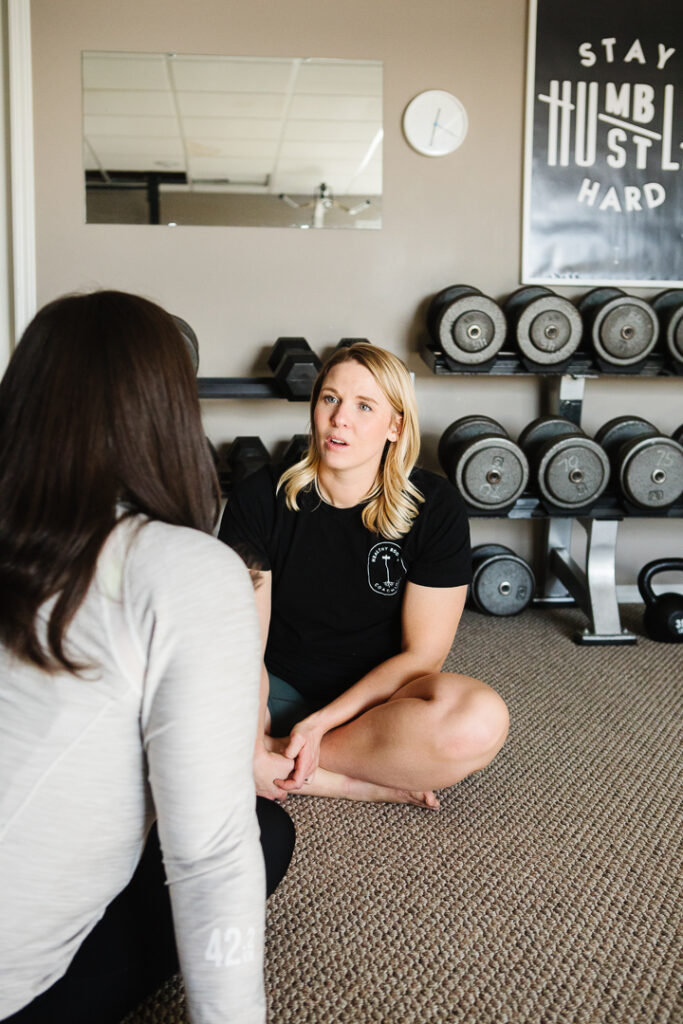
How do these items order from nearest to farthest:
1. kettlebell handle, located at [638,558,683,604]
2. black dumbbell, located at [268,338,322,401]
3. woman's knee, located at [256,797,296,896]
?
woman's knee, located at [256,797,296,896] < black dumbbell, located at [268,338,322,401] < kettlebell handle, located at [638,558,683,604]

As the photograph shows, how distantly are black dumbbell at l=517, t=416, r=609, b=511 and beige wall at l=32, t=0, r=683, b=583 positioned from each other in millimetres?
485

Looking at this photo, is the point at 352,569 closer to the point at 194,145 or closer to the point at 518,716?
the point at 518,716

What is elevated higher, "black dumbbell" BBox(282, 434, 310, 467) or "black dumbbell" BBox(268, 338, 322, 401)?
"black dumbbell" BBox(268, 338, 322, 401)

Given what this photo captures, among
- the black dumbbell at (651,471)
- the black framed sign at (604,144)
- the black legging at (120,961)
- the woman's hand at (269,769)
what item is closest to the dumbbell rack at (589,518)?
the black dumbbell at (651,471)

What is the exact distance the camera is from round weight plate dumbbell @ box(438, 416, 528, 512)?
103 inches

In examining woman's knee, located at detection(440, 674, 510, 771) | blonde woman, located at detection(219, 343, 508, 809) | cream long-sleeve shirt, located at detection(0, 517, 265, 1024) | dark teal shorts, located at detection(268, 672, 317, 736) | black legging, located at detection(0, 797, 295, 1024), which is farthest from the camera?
dark teal shorts, located at detection(268, 672, 317, 736)

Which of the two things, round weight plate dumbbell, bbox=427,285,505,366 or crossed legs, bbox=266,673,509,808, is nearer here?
crossed legs, bbox=266,673,509,808

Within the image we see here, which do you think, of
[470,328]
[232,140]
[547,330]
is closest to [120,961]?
[470,328]

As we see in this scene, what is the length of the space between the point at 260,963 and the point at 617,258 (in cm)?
286

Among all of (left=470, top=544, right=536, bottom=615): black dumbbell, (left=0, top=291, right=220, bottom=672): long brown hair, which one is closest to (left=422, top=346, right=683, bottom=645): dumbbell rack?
(left=470, top=544, right=536, bottom=615): black dumbbell

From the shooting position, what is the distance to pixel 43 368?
0.67 meters

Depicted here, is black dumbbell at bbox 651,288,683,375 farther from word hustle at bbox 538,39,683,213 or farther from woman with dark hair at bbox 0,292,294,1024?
woman with dark hair at bbox 0,292,294,1024

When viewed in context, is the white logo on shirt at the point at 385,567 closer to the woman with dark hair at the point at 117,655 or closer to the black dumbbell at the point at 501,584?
the woman with dark hair at the point at 117,655

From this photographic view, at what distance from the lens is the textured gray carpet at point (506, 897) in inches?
43.1
